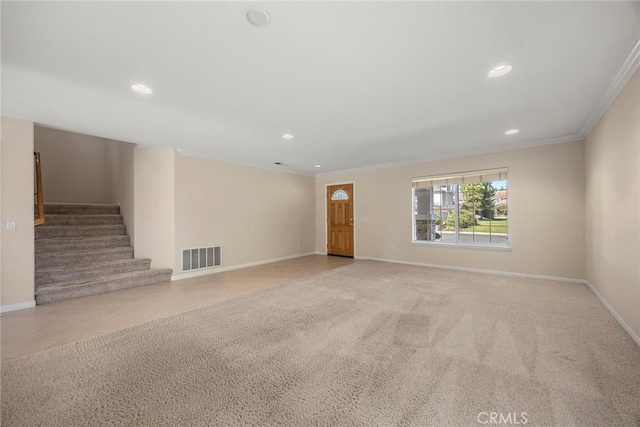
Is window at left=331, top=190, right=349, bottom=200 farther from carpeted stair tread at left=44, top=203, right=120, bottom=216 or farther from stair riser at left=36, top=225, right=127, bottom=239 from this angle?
carpeted stair tread at left=44, top=203, right=120, bottom=216

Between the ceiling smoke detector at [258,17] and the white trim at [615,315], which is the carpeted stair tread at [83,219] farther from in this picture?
the white trim at [615,315]

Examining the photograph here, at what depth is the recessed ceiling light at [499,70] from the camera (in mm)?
2250

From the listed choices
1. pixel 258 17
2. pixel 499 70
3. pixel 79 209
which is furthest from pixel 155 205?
pixel 499 70

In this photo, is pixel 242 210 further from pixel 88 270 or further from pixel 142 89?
pixel 142 89

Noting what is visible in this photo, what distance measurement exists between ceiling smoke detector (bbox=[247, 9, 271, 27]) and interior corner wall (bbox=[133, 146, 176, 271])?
4123mm


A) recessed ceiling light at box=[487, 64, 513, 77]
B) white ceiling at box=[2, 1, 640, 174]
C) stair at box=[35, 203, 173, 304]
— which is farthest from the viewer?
stair at box=[35, 203, 173, 304]

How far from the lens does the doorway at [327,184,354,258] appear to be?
750 cm

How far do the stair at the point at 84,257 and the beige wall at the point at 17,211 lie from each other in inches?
10.8

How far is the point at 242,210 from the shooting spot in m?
6.15

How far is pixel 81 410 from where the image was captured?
1593mm

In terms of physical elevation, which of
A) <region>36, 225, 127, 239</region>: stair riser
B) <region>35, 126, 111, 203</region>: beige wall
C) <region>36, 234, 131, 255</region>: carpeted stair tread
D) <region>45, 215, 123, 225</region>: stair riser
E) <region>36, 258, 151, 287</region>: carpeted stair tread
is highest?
<region>35, 126, 111, 203</region>: beige wall

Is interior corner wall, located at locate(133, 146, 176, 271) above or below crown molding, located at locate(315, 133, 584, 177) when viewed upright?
below

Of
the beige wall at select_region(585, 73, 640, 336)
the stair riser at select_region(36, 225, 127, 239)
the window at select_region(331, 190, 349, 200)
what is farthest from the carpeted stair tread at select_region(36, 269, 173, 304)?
the beige wall at select_region(585, 73, 640, 336)

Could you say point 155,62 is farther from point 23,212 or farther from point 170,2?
point 23,212
